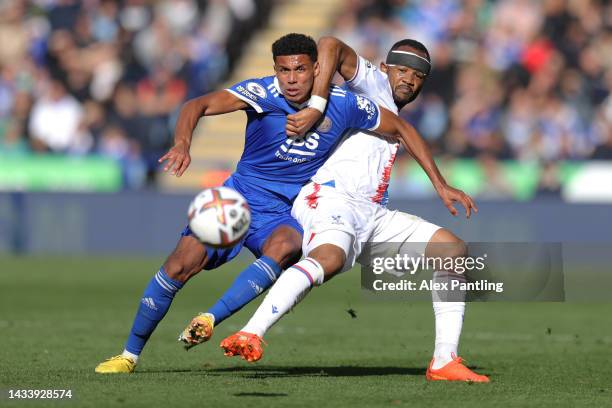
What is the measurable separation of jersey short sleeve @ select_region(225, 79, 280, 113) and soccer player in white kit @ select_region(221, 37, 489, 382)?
0.28 meters

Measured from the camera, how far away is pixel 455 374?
27.2 ft

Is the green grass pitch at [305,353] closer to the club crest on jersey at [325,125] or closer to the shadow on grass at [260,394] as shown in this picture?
the shadow on grass at [260,394]

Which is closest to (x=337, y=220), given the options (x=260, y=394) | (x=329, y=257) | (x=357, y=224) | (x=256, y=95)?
(x=357, y=224)

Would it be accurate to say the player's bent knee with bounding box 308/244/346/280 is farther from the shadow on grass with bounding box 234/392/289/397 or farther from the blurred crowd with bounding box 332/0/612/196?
the blurred crowd with bounding box 332/0/612/196

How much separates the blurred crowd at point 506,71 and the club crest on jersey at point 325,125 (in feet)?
43.6

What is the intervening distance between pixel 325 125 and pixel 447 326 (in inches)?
61.3

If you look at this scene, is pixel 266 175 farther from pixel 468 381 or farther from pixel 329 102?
pixel 468 381

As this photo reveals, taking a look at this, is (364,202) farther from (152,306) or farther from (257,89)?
(152,306)

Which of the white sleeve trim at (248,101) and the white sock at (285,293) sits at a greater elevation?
the white sleeve trim at (248,101)

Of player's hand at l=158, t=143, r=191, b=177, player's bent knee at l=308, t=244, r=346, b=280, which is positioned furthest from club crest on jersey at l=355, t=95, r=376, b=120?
player's hand at l=158, t=143, r=191, b=177

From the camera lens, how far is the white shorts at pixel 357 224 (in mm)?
8297

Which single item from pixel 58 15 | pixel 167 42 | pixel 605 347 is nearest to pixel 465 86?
pixel 167 42

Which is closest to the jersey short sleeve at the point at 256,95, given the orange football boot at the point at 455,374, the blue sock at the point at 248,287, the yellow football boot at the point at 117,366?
the blue sock at the point at 248,287

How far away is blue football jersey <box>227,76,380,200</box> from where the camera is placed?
334 inches
